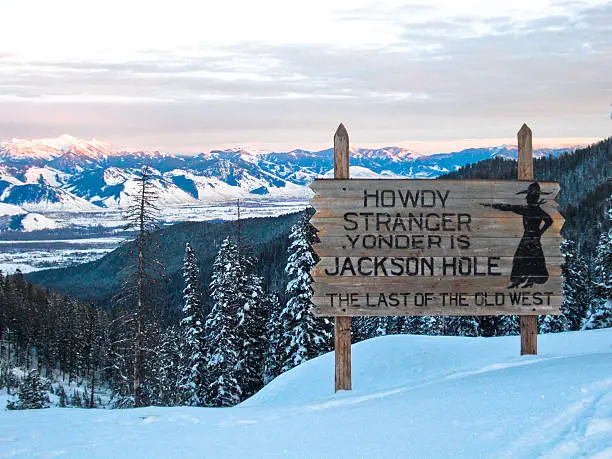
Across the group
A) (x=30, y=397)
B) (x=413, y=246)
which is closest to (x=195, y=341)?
(x=30, y=397)

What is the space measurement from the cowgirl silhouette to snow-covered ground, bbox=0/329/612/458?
4.71 ft

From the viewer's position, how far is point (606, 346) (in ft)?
38.5

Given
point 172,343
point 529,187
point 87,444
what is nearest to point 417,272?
point 529,187

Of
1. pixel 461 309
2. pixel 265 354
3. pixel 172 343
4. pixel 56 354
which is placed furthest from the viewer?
pixel 56 354

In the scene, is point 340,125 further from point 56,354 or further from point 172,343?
point 56,354

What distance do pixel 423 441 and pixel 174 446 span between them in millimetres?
2799

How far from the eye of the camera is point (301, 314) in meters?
27.4

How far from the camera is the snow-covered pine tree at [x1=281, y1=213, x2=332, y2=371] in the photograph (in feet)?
85.9

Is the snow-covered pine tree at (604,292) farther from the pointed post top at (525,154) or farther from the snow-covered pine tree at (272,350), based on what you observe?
the snow-covered pine tree at (272,350)

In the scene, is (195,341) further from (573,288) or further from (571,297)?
(573,288)

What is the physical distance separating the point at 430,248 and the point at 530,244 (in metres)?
1.85

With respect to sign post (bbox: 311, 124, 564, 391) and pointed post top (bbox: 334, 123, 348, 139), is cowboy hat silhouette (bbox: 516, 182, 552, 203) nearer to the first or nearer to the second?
sign post (bbox: 311, 124, 564, 391)

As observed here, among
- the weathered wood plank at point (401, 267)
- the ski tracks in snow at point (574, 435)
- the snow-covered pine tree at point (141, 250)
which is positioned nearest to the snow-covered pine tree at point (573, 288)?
the snow-covered pine tree at point (141, 250)

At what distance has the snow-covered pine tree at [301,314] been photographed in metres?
26.2
